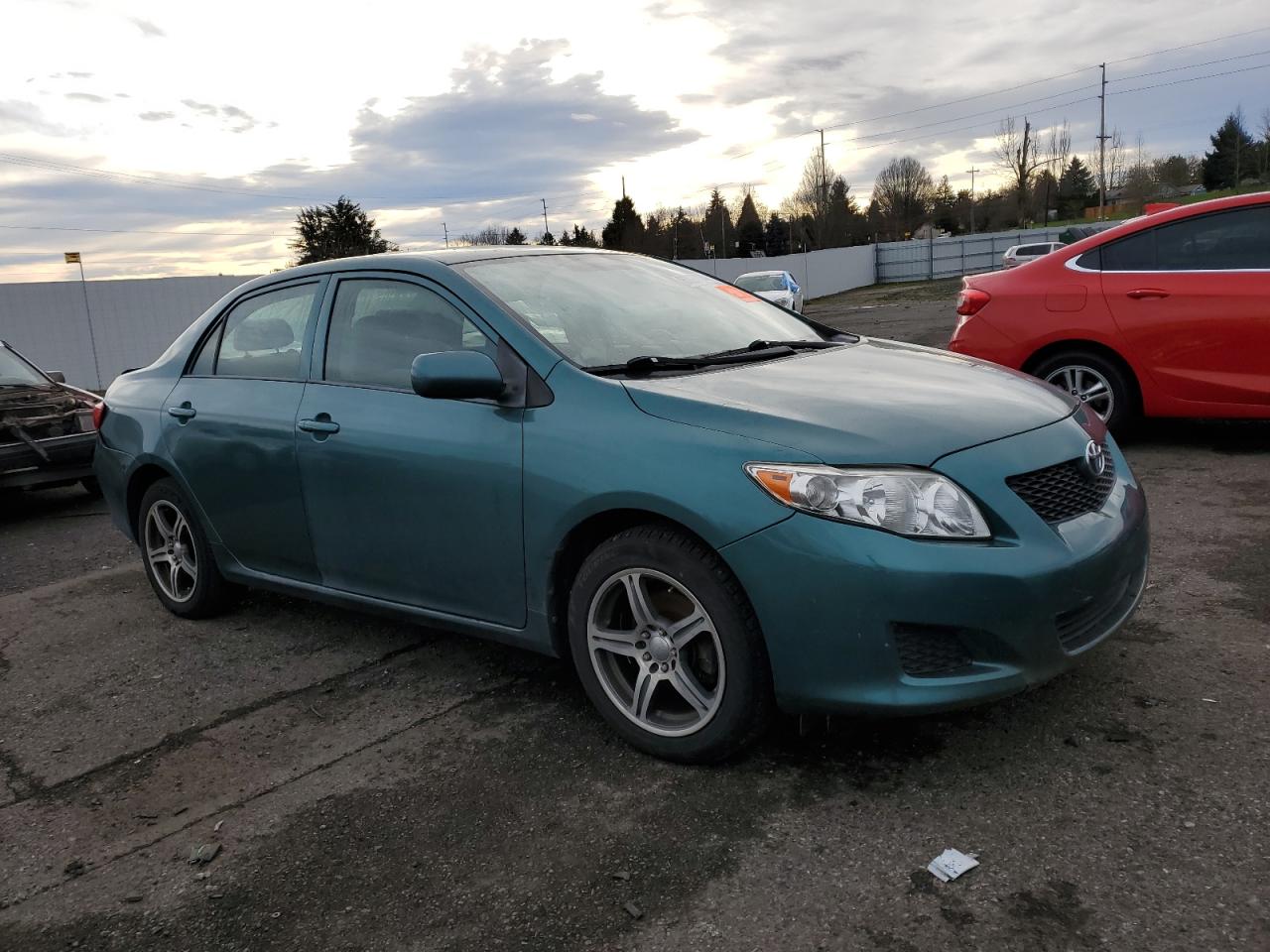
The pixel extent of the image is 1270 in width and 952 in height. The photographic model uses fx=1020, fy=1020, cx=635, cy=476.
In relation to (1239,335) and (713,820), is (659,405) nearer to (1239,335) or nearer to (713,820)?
(713,820)

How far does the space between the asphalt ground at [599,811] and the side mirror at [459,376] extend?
3.75 ft

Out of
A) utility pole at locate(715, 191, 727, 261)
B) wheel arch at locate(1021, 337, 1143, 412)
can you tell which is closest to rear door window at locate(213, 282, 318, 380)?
wheel arch at locate(1021, 337, 1143, 412)

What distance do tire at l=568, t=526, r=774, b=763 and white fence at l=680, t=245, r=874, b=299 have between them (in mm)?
42094

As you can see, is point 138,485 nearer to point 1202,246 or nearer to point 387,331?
point 387,331

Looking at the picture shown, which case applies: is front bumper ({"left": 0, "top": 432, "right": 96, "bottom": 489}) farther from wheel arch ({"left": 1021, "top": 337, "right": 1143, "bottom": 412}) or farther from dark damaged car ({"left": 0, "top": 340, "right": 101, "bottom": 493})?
wheel arch ({"left": 1021, "top": 337, "right": 1143, "bottom": 412})

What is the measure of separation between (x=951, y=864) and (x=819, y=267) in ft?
167

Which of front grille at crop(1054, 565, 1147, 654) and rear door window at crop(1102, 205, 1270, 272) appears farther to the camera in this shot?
rear door window at crop(1102, 205, 1270, 272)

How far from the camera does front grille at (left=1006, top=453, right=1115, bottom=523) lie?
2.83 meters

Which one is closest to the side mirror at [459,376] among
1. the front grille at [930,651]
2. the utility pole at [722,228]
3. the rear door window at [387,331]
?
the rear door window at [387,331]

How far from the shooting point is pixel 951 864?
2.47 m

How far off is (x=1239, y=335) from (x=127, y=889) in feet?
20.8

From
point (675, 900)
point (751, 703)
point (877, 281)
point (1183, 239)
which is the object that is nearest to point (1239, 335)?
point (1183, 239)

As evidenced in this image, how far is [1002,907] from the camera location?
2.30 meters

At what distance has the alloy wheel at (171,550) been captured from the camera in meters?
4.84
